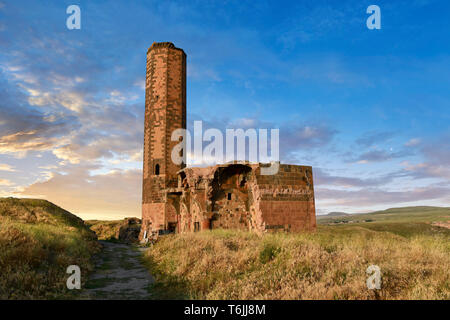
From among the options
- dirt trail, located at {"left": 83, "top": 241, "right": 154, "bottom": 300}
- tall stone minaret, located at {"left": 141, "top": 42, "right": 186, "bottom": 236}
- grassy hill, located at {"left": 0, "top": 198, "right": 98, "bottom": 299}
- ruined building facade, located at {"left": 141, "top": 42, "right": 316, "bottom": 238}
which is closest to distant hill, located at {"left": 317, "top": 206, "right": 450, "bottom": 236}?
ruined building facade, located at {"left": 141, "top": 42, "right": 316, "bottom": 238}

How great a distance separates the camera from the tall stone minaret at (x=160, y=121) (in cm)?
2667

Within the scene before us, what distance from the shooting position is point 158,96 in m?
28.3

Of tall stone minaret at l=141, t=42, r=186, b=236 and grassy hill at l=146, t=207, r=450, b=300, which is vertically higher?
tall stone minaret at l=141, t=42, r=186, b=236

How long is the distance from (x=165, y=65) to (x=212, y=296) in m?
25.9

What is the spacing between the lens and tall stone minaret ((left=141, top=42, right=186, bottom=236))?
87.5ft

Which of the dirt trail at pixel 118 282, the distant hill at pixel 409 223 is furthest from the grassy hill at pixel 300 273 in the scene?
the distant hill at pixel 409 223

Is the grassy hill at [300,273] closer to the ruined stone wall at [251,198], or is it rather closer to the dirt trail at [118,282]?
the dirt trail at [118,282]

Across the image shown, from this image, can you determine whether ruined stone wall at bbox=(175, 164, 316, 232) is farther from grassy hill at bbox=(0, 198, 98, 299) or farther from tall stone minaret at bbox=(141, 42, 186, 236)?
grassy hill at bbox=(0, 198, 98, 299)

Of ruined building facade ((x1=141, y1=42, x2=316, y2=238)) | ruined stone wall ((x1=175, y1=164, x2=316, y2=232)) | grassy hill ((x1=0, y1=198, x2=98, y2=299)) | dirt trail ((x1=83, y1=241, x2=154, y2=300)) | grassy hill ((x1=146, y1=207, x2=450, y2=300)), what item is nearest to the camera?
grassy hill ((x1=146, y1=207, x2=450, y2=300))

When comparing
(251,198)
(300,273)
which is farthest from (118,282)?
(251,198)

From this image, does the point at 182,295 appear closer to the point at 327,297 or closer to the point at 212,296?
the point at 212,296

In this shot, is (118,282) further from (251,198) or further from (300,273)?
(251,198)

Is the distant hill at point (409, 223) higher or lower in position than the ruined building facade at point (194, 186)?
lower
